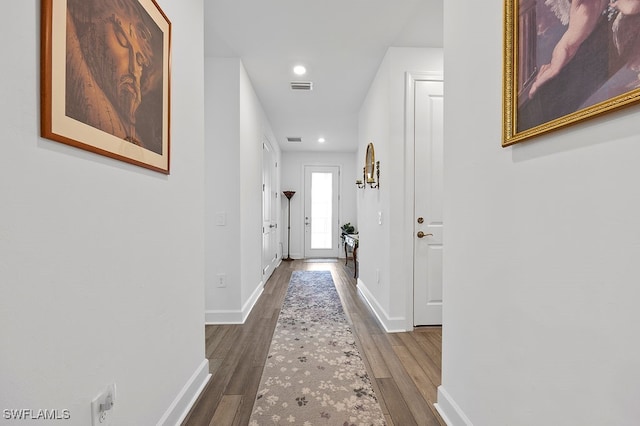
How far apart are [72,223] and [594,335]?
4.73 ft

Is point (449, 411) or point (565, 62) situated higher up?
point (565, 62)

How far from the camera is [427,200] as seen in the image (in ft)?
9.41

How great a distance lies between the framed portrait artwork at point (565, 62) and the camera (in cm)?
68

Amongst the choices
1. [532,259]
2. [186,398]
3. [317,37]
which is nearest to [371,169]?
[317,37]

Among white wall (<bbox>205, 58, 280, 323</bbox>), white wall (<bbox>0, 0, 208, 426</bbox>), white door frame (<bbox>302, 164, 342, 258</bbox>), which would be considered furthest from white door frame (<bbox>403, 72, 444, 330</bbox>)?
white door frame (<bbox>302, 164, 342, 258</bbox>)

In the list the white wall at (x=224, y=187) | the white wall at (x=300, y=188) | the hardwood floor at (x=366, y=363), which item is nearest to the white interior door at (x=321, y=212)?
the white wall at (x=300, y=188)

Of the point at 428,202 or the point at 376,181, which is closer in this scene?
the point at 428,202

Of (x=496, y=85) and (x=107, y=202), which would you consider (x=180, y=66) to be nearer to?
(x=107, y=202)

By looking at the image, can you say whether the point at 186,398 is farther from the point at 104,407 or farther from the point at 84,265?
the point at 84,265

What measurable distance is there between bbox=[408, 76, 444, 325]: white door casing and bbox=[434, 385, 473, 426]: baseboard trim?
124 cm

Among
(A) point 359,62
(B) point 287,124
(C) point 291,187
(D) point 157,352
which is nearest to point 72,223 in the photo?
(D) point 157,352

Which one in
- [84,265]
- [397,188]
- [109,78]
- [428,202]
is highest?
[109,78]

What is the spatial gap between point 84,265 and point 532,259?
4.59 feet

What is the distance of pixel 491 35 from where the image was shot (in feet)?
3.98
